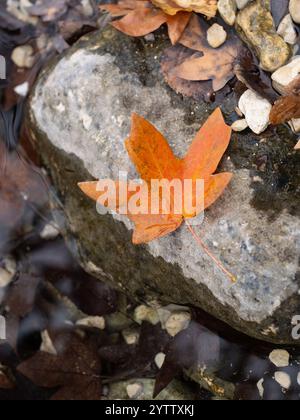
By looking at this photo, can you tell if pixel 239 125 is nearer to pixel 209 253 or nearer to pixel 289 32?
pixel 289 32

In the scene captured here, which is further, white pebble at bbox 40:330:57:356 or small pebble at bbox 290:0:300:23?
white pebble at bbox 40:330:57:356

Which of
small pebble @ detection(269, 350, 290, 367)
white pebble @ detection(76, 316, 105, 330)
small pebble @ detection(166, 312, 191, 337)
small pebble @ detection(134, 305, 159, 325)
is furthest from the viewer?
white pebble @ detection(76, 316, 105, 330)

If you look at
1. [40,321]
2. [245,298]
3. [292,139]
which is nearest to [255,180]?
[292,139]

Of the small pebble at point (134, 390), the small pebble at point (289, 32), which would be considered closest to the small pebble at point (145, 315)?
the small pebble at point (134, 390)

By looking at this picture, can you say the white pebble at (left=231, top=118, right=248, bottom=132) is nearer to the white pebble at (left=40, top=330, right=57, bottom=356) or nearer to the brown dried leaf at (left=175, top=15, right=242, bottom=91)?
the brown dried leaf at (left=175, top=15, right=242, bottom=91)

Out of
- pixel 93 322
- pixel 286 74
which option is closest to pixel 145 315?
pixel 93 322

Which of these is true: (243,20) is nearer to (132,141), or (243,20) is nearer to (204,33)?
(204,33)

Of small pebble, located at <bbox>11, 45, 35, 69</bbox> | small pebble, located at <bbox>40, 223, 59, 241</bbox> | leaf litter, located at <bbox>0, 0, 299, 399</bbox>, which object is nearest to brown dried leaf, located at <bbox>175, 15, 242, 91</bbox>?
leaf litter, located at <bbox>0, 0, 299, 399</bbox>

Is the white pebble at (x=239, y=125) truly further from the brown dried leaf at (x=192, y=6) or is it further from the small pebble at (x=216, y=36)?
the brown dried leaf at (x=192, y=6)
